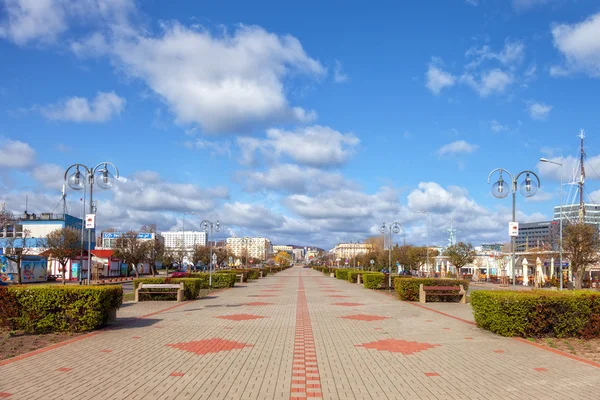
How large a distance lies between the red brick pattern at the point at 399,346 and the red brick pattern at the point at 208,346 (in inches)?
104

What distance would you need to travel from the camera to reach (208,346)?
34.4 feet

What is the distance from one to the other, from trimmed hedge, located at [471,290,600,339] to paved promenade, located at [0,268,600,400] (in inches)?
23.6

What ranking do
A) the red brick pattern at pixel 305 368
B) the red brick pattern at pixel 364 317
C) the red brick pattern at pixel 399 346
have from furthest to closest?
the red brick pattern at pixel 364 317 < the red brick pattern at pixel 399 346 < the red brick pattern at pixel 305 368

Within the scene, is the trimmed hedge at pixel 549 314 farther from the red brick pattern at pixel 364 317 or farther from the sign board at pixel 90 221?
the sign board at pixel 90 221

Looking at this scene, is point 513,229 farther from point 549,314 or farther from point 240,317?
point 240,317

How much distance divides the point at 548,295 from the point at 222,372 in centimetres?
798

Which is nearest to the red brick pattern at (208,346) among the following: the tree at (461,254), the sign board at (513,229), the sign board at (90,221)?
the sign board at (90,221)

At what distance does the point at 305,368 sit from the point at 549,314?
257 inches

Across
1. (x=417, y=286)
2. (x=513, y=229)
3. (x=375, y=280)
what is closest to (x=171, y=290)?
(x=417, y=286)

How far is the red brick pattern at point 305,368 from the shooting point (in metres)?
6.95

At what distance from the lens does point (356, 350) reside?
1024 centimetres

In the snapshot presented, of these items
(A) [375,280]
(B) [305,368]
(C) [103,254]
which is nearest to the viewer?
(B) [305,368]

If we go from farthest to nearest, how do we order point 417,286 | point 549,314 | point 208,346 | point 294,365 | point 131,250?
1. point 131,250
2. point 417,286
3. point 549,314
4. point 208,346
5. point 294,365

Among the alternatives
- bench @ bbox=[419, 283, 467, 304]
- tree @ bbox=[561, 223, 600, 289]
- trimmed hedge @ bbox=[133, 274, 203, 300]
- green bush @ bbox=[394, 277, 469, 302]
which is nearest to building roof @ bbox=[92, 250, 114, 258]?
trimmed hedge @ bbox=[133, 274, 203, 300]
